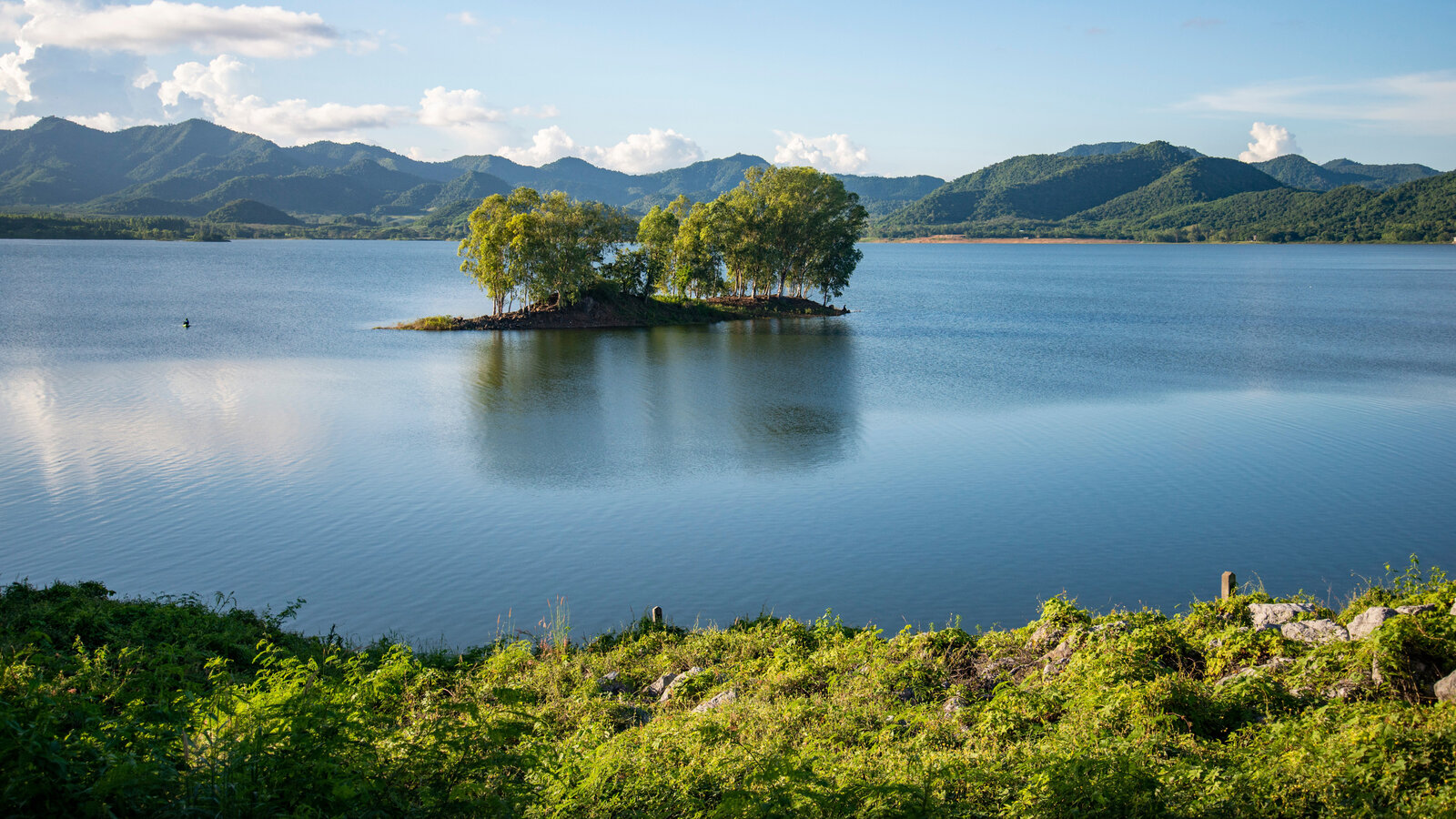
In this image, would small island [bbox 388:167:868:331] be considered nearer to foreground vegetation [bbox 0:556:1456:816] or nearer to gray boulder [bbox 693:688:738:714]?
foreground vegetation [bbox 0:556:1456:816]

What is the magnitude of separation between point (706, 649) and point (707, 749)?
192 inches

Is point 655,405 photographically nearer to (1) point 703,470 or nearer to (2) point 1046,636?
(1) point 703,470

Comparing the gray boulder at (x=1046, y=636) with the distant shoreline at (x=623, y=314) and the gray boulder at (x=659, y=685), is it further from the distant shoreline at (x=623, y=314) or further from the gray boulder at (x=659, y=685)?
the distant shoreline at (x=623, y=314)

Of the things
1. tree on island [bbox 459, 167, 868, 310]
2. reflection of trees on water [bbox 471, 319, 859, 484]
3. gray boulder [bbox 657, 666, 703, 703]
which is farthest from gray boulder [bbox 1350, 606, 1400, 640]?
tree on island [bbox 459, 167, 868, 310]

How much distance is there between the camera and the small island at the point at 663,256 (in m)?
65.5

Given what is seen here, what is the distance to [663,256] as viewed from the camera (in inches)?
2936

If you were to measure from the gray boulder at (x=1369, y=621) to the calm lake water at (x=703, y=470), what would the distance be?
6.04 metres

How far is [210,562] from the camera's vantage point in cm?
1941

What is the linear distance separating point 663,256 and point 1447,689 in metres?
68.1

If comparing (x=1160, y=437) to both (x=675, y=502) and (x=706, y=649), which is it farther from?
(x=706, y=649)

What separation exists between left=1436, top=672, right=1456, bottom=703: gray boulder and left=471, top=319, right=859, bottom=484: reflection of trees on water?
61.9ft

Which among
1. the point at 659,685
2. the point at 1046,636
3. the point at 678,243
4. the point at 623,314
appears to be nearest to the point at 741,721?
the point at 659,685

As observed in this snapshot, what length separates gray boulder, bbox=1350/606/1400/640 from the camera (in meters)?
11.7

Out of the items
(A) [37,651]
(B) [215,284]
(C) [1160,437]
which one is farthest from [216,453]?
(B) [215,284]
